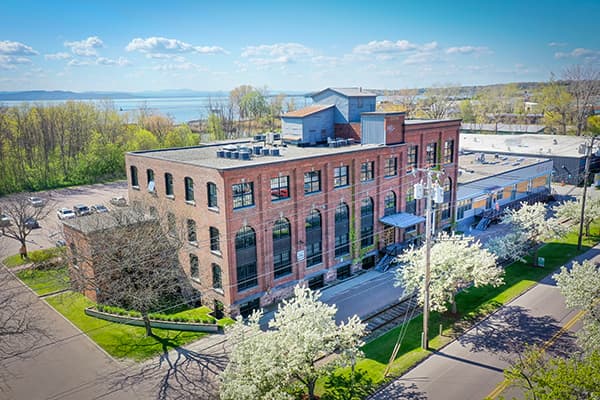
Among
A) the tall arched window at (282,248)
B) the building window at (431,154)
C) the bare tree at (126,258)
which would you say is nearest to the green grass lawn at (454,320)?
the tall arched window at (282,248)

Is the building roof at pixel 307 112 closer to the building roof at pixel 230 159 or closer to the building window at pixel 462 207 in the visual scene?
the building roof at pixel 230 159

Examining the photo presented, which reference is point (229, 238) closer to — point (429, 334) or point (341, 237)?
point (341, 237)

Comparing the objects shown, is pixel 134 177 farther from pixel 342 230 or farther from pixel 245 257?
pixel 342 230

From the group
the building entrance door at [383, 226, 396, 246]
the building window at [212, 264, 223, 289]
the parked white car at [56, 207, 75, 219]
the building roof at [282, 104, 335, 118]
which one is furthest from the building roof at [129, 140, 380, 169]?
the parked white car at [56, 207, 75, 219]

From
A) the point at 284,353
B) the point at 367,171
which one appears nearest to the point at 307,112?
the point at 367,171

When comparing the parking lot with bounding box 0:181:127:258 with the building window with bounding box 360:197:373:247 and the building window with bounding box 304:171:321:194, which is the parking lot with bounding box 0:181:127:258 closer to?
the building window with bounding box 304:171:321:194

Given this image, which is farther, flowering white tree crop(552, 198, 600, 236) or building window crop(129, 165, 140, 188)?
flowering white tree crop(552, 198, 600, 236)

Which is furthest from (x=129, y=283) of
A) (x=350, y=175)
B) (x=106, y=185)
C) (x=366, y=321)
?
(x=106, y=185)

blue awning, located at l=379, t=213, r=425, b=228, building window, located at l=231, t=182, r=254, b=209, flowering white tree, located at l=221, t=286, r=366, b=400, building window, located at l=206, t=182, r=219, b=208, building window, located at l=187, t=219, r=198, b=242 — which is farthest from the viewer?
blue awning, located at l=379, t=213, r=425, b=228
